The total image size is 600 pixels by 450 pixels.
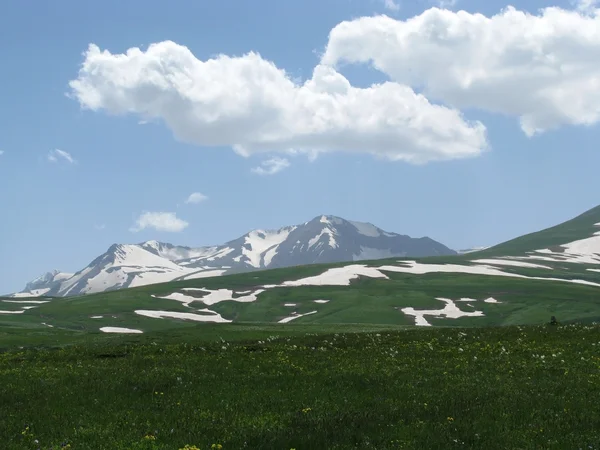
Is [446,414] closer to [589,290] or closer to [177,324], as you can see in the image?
[177,324]

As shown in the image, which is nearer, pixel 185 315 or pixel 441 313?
pixel 441 313

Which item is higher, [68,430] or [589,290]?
[68,430]

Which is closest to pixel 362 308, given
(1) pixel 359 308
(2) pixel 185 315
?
(1) pixel 359 308

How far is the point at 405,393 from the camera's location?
2038cm

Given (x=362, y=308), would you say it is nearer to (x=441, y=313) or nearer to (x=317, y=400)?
(x=441, y=313)

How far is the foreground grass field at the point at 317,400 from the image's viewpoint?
14578 millimetres

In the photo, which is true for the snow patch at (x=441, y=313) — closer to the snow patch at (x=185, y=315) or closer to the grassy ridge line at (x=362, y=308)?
the grassy ridge line at (x=362, y=308)

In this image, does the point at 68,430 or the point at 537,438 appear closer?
the point at 537,438

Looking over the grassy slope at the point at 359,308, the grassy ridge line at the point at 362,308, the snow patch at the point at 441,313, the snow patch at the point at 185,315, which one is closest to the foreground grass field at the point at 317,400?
the grassy ridge line at the point at 362,308

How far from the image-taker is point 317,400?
19.2 meters

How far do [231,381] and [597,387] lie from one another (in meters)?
14.0

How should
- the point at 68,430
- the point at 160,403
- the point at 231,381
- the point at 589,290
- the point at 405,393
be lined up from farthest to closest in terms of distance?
1. the point at 589,290
2. the point at 231,381
3. the point at 405,393
4. the point at 160,403
5. the point at 68,430

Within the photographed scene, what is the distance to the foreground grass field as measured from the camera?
14.6 m

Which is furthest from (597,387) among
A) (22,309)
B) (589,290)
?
(22,309)
